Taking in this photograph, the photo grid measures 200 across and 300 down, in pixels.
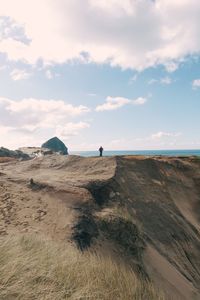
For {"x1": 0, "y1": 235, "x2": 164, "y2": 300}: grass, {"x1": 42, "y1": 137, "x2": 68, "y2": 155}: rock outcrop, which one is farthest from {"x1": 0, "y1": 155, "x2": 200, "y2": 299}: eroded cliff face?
{"x1": 42, "y1": 137, "x2": 68, "y2": 155}: rock outcrop

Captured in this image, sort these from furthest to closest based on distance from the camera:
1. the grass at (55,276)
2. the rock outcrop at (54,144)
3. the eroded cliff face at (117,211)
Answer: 1. the rock outcrop at (54,144)
2. the eroded cliff face at (117,211)
3. the grass at (55,276)

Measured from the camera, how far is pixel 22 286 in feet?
15.8

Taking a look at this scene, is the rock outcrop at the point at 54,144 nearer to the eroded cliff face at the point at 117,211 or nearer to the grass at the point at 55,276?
the eroded cliff face at the point at 117,211

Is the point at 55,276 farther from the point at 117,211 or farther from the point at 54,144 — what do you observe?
the point at 54,144

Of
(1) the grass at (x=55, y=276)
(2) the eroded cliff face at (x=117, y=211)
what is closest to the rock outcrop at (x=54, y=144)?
(2) the eroded cliff face at (x=117, y=211)

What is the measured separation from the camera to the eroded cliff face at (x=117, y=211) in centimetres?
901

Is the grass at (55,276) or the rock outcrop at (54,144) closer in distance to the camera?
the grass at (55,276)

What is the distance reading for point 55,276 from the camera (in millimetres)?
5441

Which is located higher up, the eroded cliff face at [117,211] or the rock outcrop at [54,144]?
the rock outcrop at [54,144]

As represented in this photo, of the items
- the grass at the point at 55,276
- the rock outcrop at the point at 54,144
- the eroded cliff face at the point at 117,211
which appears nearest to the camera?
the grass at the point at 55,276

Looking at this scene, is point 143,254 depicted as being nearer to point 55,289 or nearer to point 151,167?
point 55,289

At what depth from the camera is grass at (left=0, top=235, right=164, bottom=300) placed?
15.8 feet

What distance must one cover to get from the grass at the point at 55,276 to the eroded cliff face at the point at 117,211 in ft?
6.10

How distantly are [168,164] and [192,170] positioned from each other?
80.8 inches
